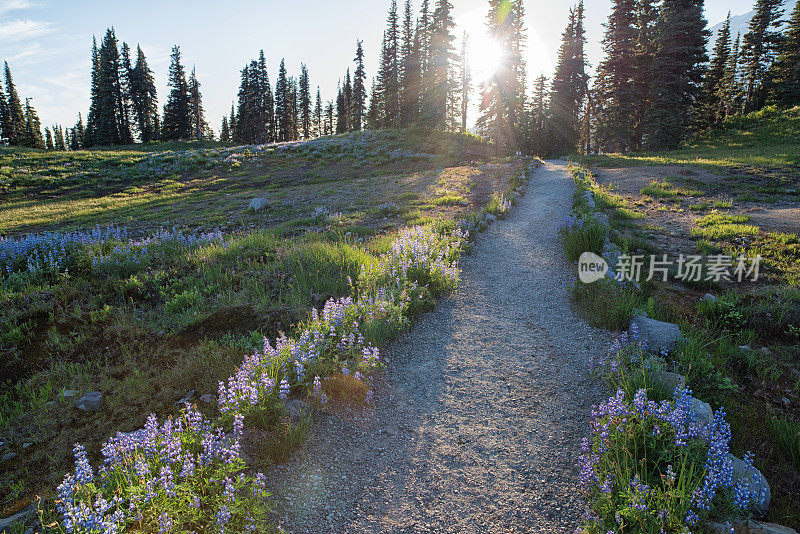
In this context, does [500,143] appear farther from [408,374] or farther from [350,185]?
[408,374]

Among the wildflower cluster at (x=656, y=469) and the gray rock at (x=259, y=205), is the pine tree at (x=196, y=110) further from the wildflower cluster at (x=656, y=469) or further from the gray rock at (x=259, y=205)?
the wildflower cluster at (x=656, y=469)

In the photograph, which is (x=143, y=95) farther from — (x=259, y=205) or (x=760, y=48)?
(x=760, y=48)

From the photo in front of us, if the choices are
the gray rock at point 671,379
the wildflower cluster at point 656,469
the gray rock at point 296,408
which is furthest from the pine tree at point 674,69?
the gray rock at point 296,408

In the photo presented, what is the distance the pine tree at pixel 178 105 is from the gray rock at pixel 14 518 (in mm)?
72859

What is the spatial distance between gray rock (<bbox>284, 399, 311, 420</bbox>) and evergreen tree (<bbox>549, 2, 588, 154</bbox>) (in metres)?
53.2

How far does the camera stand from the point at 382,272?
747cm

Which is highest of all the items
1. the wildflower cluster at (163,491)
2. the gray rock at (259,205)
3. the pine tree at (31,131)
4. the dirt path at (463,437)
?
the pine tree at (31,131)

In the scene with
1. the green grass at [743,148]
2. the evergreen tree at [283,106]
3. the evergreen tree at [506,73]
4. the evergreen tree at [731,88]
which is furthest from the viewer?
the evergreen tree at [283,106]

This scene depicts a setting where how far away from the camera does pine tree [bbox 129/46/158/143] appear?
60656 mm

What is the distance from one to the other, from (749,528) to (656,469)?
631mm

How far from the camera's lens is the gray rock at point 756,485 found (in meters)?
2.86

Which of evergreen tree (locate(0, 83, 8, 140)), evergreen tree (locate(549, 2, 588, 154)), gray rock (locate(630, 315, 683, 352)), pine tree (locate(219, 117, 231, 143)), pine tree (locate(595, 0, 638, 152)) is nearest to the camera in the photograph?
gray rock (locate(630, 315, 683, 352))

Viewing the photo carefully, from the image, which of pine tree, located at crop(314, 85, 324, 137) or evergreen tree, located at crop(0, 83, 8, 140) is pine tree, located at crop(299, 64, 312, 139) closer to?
pine tree, located at crop(314, 85, 324, 137)

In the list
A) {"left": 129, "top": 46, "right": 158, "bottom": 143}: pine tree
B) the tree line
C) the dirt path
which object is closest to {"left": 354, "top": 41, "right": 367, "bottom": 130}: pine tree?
the tree line
